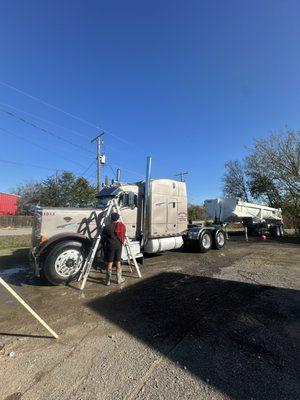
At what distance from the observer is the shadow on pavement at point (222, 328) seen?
11.2 feet

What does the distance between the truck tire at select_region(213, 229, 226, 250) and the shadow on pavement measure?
21.1ft

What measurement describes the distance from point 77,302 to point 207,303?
2712mm

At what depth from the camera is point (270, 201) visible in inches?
1368

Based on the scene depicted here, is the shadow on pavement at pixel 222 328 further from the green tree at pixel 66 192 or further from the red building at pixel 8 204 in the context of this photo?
the red building at pixel 8 204

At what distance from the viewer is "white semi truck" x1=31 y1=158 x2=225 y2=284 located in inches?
302

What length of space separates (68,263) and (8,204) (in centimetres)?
4877

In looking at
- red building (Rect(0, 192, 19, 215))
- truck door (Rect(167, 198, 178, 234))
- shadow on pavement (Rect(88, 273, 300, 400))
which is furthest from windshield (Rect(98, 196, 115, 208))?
red building (Rect(0, 192, 19, 215))

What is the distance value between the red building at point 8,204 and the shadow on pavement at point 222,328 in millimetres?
48609

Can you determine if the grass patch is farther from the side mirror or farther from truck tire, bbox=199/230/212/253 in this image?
truck tire, bbox=199/230/212/253

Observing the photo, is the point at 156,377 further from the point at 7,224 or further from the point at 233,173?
the point at 233,173

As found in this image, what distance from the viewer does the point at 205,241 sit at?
13.6m

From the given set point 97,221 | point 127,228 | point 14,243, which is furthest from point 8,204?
point 97,221

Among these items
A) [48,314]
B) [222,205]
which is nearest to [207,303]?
[48,314]

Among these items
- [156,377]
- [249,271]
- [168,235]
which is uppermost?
[168,235]
